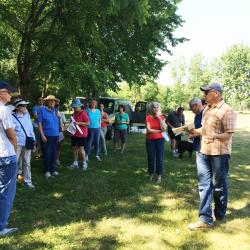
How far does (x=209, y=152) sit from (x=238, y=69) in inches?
3538

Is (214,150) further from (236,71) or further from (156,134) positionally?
(236,71)

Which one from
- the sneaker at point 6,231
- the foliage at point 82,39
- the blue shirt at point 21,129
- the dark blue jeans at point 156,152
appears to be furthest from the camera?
the foliage at point 82,39

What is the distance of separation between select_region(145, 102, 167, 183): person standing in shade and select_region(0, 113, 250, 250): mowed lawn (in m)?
0.52

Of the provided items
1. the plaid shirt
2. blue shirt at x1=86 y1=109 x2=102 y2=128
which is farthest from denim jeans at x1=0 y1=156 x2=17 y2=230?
blue shirt at x1=86 y1=109 x2=102 y2=128

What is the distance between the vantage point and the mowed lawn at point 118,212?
17.5 ft

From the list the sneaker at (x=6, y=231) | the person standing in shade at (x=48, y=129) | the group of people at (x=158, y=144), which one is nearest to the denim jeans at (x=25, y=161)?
the group of people at (x=158, y=144)

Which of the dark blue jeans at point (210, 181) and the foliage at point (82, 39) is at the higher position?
the foliage at point (82, 39)

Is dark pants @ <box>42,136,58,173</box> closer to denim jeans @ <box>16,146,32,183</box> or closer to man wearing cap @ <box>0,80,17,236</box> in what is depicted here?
denim jeans @ <box>16,146,32,183</box>

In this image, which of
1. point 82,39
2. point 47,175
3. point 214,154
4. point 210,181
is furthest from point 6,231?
point 82,39

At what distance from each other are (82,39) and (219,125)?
7213 mm

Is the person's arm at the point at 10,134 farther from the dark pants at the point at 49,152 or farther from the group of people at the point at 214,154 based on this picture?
the dark pants at the point at 49,152

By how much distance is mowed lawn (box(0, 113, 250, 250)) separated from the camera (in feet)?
17.5

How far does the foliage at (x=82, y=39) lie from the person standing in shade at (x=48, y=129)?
7.59 feet

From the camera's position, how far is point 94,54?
47.3ft
